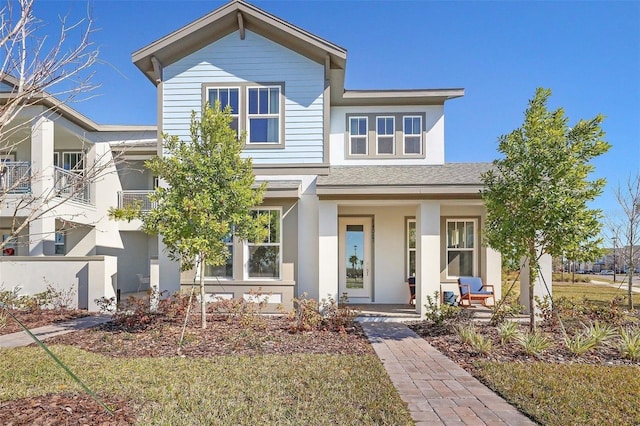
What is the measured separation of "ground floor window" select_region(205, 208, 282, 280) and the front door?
8.59ft

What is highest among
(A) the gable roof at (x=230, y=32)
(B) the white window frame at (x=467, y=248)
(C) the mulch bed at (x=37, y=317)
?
(A) the gable roof at (x=230, y=32)

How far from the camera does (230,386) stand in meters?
5.09

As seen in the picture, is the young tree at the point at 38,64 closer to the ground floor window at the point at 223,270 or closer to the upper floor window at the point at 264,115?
the ground floor window at the point at 223,270

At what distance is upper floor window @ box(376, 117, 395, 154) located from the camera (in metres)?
12.9

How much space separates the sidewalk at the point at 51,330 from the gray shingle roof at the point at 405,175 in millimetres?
6748

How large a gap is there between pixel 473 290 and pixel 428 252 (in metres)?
2.72

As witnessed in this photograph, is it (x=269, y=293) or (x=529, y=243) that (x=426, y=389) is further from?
(x=269, y=293)

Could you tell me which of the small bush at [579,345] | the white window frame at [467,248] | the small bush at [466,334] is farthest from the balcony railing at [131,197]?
the small bush at [579,345]

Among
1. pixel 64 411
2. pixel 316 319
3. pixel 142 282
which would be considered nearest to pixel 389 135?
Result: pixel 316 319

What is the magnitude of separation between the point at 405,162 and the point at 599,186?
620 centimetres

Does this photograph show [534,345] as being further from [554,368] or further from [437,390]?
[437,390]

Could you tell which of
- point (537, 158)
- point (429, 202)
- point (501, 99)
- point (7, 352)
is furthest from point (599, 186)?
point (7, 352)

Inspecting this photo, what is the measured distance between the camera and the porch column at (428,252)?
10.2m

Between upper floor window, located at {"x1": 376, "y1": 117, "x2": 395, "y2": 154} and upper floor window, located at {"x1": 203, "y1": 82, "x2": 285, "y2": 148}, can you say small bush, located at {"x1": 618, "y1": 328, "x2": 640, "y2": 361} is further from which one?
upper floor window, located at {"x1": 203, "y1": 82, "x2": 285, "y2": 148}
